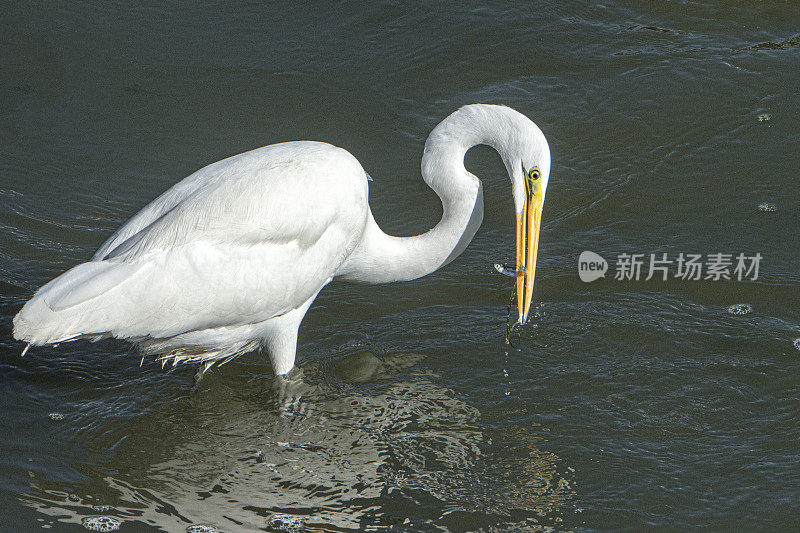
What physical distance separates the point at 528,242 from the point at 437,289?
113cm

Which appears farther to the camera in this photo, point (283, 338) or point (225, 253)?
→ point (283, 338)

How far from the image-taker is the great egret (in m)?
4.26

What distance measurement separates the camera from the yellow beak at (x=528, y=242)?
451 centimetres

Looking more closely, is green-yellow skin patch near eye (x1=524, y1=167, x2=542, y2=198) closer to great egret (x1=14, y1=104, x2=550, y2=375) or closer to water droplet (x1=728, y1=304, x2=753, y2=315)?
great egret (x1=14, y1=104, x2=550, y2=375)

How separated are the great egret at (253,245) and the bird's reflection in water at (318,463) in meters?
0.31

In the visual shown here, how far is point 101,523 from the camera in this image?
387 cm

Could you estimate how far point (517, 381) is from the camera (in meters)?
4.80

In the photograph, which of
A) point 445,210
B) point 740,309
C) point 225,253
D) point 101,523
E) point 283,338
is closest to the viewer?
point 101,523

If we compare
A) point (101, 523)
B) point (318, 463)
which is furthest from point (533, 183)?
point (101, 523)

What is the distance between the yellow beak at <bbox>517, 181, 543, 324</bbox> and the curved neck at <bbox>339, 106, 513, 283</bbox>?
0.26 metres

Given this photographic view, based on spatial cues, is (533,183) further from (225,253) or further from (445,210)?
(225,253)

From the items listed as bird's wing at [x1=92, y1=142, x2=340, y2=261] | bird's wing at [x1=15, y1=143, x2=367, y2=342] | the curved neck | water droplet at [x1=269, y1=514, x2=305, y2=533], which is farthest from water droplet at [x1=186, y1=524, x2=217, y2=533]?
the curved neck

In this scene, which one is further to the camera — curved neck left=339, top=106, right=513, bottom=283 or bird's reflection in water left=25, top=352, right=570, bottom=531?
curved neck left=339, top=106, right=513, bottom=283

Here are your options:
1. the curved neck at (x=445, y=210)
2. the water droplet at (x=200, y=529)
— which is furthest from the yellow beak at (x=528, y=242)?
the water droplet at (x=200, y=529)
